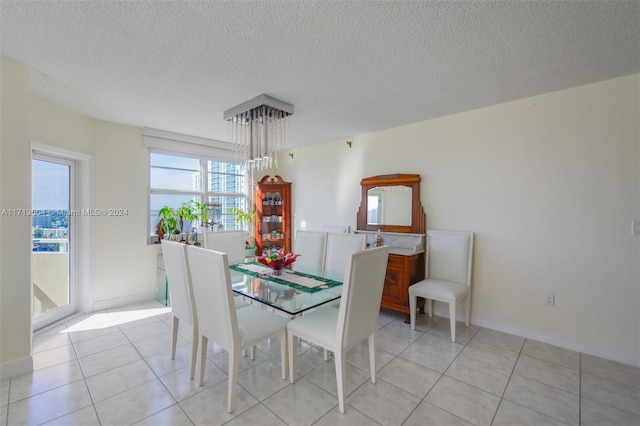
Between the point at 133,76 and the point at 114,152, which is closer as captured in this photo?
the point at 133,76

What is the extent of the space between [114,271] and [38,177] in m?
1.31

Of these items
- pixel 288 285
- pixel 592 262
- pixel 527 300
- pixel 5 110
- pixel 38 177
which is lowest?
pixel 527 300

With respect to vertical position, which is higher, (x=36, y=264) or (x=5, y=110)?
(x=5, y=110)

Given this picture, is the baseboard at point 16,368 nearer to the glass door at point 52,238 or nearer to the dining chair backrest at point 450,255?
the glass door at point 52,238

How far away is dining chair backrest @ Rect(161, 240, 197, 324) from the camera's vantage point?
2.07 m

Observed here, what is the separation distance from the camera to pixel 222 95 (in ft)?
8.60

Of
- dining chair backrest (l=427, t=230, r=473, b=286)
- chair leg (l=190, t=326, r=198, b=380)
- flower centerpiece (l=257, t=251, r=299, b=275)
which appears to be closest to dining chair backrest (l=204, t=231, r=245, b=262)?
flower centerpiece (l=257, t=251, r=299, b=275)

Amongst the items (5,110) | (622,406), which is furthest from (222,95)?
(622,406)

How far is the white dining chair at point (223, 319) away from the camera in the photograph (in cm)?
171

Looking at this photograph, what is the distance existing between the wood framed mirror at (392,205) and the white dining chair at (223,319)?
2.08 metres

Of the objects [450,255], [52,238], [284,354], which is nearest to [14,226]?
[52,238]

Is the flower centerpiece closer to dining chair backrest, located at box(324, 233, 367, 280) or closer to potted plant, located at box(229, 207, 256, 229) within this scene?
dining chair backrest, located at box(324, 233, 367, 280)

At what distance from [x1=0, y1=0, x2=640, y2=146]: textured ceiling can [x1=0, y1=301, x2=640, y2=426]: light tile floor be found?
2311 millimetres

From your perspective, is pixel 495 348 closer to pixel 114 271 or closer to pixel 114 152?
pixel 114 271
